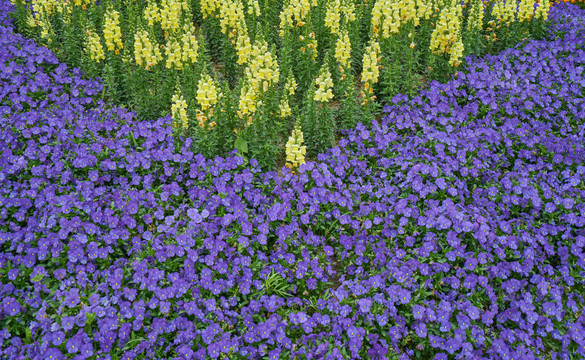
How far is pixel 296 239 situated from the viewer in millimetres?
4723

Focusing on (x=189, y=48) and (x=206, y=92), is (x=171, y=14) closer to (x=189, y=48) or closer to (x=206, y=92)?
(x=189, y=48)

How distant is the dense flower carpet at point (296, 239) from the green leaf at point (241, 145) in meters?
0.23

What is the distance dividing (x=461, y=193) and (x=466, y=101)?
205 centimetres

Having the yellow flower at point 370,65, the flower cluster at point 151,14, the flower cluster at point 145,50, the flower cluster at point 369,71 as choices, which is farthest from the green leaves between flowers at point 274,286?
the flower cluster at point 151,14

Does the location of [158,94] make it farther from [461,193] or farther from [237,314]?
[461,193]

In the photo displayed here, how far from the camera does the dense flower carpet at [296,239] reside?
399 centimetres

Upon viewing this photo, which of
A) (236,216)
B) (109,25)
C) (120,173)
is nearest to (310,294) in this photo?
(236,216)

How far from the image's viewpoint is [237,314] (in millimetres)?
4086

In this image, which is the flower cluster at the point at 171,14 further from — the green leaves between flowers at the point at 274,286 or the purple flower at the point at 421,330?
the purple flower at the point at 421,330

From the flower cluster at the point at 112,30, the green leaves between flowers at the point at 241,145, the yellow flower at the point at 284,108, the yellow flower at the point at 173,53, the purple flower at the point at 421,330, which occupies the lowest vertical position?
the purple flower at the point at 421,330

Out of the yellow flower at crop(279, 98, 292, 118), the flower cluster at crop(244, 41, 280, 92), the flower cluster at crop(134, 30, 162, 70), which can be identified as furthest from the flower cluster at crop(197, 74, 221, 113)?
the flower cluster at crop(134, 30, 162, 70)

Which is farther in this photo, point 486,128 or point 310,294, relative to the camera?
point 486,128

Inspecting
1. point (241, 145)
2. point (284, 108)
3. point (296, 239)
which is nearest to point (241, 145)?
point (241, 145)

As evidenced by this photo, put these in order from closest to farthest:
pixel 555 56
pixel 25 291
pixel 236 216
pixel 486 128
A: pixel 25 291
pixel 236 216
pixel 486 128
pixel 555 56
